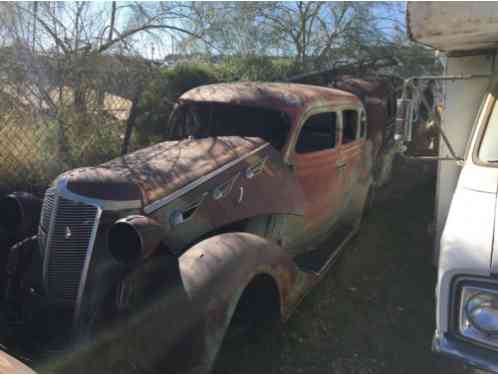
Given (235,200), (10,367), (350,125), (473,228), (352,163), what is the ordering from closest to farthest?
(10,367)
(473,228)
(235,200)
(352,163)
(350,125)

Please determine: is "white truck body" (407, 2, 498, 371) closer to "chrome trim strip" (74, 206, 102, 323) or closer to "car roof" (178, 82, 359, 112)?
"car roof" (178, 82, 359, 112)

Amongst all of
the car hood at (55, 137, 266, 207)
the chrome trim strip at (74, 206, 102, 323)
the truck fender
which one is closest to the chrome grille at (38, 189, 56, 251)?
the car hood at (55, 137, 266, 207)

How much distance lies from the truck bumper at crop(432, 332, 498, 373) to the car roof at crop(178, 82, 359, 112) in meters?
2.36

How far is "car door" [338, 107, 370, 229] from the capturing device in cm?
488

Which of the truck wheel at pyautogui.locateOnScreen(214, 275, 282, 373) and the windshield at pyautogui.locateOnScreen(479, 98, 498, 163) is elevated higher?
the windshield at pyautogui.locateOnScreen(479, 98, 498, 163)

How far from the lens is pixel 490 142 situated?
2869 mm

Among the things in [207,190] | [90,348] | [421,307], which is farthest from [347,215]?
A: [90,348]

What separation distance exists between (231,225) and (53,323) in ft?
4.74

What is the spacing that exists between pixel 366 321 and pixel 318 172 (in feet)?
4.77

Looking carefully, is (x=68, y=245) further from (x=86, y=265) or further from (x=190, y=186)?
(x=190, y=186)

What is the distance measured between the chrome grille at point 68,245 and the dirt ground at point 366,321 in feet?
3.88

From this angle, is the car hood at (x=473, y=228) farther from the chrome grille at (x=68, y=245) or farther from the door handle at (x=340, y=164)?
the chrome grille at (x=68, y=245)

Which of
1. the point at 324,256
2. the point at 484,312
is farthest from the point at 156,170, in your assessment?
the point at 484,312

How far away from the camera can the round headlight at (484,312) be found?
2115 mm
